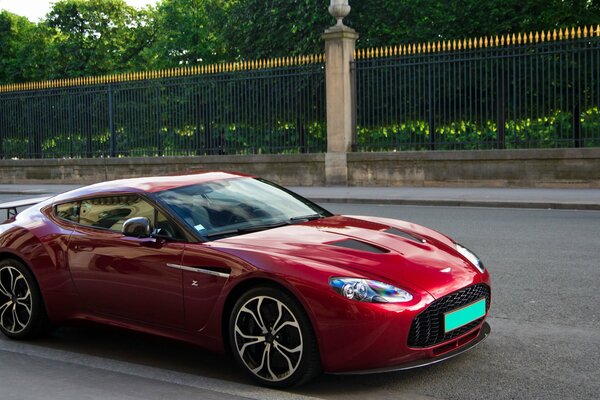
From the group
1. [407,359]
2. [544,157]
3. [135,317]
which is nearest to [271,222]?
[135,317]

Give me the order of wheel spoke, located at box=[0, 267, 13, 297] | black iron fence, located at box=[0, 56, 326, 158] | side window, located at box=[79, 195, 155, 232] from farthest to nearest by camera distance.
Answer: black iron fence, located at box=[0, 56, 326, 158] < wheel spoke, located at box=[0, 267, 13, 297] < side window, located at box=[79, 195, 155, 232]

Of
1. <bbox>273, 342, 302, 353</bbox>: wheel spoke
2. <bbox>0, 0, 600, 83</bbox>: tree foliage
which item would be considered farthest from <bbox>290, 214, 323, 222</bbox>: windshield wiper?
<bbox>0, 0, 600, 83</bbox>: tree foliage

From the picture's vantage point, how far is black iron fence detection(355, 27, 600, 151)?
17469 mm

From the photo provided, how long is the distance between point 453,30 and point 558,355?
28.0 meters

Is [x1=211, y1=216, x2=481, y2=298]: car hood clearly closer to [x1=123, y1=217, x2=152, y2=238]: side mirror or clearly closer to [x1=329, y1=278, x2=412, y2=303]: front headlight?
[x1=329, y1=278, x2=412, y2=303]: front headlight

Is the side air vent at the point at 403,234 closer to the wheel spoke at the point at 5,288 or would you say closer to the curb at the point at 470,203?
the wheel spoke at the point at 5,288

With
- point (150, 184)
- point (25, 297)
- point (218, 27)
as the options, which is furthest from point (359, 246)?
point (218, 27)

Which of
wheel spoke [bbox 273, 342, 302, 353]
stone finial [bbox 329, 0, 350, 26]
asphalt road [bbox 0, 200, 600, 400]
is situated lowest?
asphalt road [bbox 0, 200, 600, 400]

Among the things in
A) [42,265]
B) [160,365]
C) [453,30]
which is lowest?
[160,365]

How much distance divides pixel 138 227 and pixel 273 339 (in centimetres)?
122

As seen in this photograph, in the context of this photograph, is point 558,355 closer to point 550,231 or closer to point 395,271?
point 395,271

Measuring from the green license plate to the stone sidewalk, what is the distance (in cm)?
1006

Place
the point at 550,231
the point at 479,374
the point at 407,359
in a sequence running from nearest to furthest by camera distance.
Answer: the point at 407,359 → the point at 479,374 → the point at 550,231

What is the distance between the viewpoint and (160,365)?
17.0 feet
